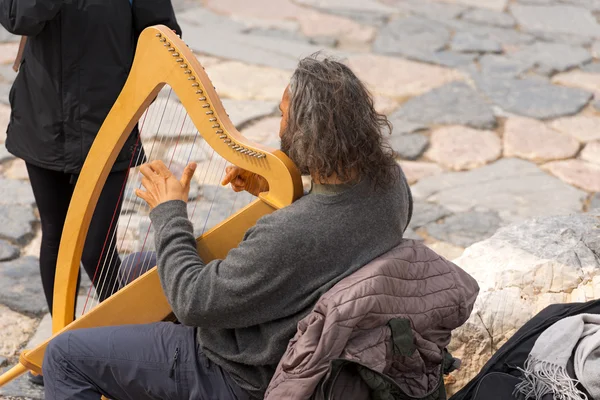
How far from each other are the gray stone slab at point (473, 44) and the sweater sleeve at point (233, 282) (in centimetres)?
493

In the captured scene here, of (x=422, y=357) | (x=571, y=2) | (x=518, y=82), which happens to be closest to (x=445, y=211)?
(x=518, y=82)

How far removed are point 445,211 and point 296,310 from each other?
259 centimetres

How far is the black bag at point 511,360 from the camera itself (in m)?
2.25

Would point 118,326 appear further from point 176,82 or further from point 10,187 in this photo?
point 10,187

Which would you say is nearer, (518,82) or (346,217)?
(346,217)

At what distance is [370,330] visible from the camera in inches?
77.7

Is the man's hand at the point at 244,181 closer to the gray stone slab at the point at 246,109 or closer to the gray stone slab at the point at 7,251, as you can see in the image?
the gray stone slab at the point at 7,251

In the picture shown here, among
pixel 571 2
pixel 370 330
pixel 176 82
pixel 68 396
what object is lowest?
pixel 571 2

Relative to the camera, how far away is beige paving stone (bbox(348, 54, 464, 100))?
19.2 ft

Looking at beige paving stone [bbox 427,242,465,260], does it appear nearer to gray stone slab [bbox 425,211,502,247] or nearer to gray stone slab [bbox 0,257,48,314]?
gray stone slab [bbox 425,211,502,247]

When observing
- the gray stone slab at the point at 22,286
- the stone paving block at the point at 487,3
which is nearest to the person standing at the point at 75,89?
the gray stone slab at the point at 22,286

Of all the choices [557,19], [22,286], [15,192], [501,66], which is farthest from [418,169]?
[557,19]

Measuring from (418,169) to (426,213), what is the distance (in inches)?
20.4

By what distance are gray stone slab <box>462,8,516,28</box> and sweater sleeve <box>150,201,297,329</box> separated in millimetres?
5657
